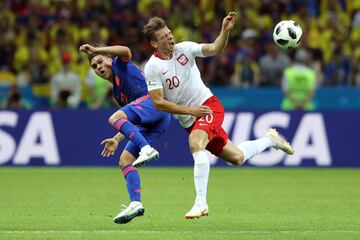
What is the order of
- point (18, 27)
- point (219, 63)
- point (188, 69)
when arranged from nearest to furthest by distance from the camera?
point (188, 69) → point (219, 63) → point (18, 27)

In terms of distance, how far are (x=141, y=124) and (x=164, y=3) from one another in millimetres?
13157

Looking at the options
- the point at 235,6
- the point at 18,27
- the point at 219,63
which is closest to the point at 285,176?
the point at 219,63

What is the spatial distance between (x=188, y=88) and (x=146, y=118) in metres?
0.70

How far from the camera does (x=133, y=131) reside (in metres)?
10.8

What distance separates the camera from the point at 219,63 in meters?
21.8

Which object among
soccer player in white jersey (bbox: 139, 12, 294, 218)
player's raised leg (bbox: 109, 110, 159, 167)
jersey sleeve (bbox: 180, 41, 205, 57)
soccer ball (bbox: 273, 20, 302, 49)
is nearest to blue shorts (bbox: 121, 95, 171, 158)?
player's raised leg (bbox: 109, 110, 159, 167)

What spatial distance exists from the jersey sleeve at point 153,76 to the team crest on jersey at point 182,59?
0.29 metres

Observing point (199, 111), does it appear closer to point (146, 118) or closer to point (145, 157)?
point (145, 157)

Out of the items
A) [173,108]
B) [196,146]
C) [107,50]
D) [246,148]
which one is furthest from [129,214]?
[246,148]

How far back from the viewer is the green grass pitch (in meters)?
9.93

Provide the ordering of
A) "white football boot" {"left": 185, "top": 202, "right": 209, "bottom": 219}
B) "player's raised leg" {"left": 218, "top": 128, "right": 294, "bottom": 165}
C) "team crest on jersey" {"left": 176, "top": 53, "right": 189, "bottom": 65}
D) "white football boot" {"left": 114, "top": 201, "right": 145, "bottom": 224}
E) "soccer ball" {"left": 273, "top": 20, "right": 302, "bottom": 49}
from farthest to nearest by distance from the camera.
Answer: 1. "soccer ball" {"left": 273, "top": 20, "right": 302, "bottom": 49}
2. "player's raised leg" {"left": 218, "top": 128, "right": 294, "bottom": 165}
3. "team crest on jersey" {"left": 176, "top": 53, "right": 189, "bottom": 65}
4. "white football boot" {"left": 114, "top": 201, "right": 145, "bottom": 224}
5. "white football boot" {"left": 185, "top": 202, "right": 209, "bottom": 219}

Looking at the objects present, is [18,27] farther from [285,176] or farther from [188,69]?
[188,69]

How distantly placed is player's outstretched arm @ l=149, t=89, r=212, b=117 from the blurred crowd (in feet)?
32.5

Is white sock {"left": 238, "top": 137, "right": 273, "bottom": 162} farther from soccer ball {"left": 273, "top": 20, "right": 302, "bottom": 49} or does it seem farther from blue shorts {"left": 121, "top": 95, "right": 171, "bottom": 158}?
soccer ball {"left": 273, "top": 20, "right": 302, "bottom": 49}
